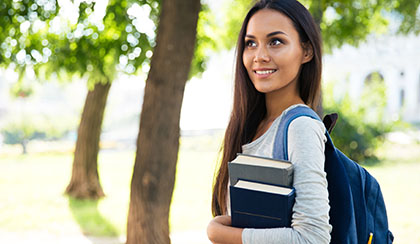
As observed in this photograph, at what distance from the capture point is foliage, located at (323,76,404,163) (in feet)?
47.9

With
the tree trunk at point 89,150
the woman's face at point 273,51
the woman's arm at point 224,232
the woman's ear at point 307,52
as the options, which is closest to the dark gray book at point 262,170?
the woman's arm at point 224,232

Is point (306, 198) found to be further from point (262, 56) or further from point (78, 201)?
point (78, 201)

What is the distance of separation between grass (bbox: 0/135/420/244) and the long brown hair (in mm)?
2435

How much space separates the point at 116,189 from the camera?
10930 mm

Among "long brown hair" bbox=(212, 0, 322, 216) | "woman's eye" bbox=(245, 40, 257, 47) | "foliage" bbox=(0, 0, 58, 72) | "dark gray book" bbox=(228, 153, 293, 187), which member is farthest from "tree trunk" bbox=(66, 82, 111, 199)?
"dark gray book" bbox=(228, 153, 293, 187)

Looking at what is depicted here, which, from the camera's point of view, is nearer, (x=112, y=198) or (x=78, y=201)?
(x=78, y=201)

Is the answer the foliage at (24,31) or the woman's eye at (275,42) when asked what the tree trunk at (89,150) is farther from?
the woman's eye at (275,42)

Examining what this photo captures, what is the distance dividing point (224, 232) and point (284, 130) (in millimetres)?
326

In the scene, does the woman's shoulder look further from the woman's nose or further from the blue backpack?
the woman's nose

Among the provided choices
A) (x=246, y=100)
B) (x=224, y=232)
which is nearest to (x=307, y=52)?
(x=246, y=100)

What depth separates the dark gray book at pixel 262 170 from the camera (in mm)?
1146

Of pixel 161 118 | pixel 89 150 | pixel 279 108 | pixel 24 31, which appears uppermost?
pixel 24 31

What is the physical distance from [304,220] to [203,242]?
5.67 m

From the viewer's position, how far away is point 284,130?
1.24m
